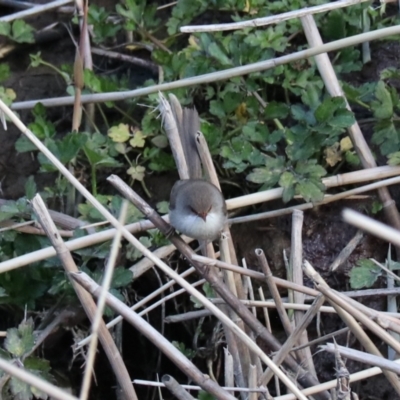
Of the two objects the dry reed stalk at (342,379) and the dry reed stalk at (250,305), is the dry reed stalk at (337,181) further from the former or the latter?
the dry reed stalk at (342,379)

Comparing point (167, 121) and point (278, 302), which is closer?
point (278, 302)

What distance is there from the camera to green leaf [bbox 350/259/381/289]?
2.69 meters

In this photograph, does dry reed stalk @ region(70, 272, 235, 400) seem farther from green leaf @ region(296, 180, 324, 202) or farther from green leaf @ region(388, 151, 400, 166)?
green leaf @ region(388, 151, 400, 166)

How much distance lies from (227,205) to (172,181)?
49 cm

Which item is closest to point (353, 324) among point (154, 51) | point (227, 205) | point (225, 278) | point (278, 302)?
point (278, 302)

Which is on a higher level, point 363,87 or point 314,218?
point 363,87

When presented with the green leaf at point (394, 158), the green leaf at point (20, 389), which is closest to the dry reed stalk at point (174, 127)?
the green leaf at point (394, 158)

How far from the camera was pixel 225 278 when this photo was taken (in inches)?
101

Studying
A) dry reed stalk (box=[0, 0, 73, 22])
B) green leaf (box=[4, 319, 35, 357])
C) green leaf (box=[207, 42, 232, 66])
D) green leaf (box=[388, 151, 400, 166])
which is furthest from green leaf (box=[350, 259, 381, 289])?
dry reed stalk (box=[0, 0, 73, 22])

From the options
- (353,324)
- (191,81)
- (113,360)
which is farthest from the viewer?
(191,81)

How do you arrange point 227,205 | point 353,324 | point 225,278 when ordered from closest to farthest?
point 353,324 < point 225,278 < point 227,205

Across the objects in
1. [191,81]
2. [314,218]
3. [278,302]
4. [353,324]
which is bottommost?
[314,218]

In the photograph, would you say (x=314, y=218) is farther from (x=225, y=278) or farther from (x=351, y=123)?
(x=225, y=278)

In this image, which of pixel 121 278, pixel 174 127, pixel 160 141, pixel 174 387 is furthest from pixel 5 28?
pixel 174 387
